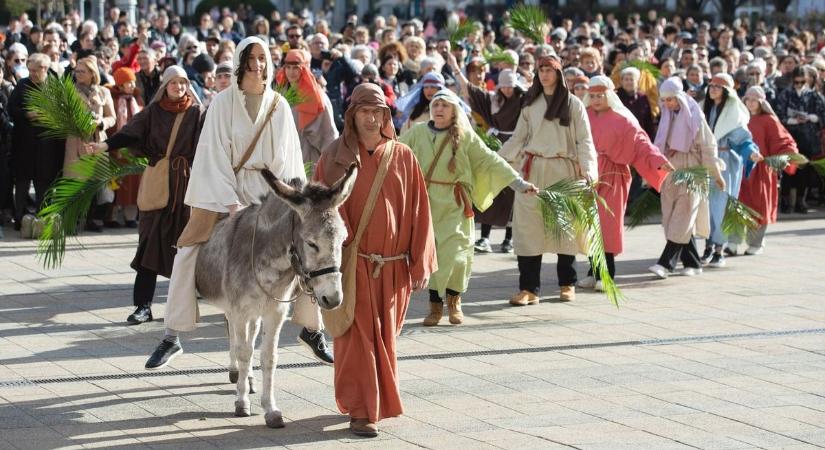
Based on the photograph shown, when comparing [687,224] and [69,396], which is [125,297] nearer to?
[69,396]

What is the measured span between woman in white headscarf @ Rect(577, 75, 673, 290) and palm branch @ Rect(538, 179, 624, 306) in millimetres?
1319

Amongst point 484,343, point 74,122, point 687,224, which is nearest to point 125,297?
point 74,122

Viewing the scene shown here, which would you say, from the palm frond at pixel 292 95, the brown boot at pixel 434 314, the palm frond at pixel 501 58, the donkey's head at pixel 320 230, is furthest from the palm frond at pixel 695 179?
the donkey's head at pixel 320 230

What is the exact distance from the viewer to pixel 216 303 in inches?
330

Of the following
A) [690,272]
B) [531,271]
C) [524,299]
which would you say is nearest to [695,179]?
[690,272]

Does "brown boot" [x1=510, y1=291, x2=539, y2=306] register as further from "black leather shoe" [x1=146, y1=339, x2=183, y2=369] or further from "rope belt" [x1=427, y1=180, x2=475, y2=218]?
"black leather shoe" [x1=146, y1=339, x2=183, y2=369]

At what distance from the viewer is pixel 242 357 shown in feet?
26.2

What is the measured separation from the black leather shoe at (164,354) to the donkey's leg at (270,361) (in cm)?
108

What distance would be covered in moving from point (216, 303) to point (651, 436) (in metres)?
2.56

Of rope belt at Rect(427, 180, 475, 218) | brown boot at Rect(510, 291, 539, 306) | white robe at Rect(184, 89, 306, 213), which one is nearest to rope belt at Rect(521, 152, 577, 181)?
brown boot at Rect(510, 291, 539, 306)

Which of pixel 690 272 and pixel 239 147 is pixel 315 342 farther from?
pixel 690 272

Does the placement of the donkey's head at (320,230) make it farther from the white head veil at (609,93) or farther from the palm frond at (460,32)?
the palm frond at (460,32)

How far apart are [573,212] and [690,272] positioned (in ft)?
10.3

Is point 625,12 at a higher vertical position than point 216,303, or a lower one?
higher
